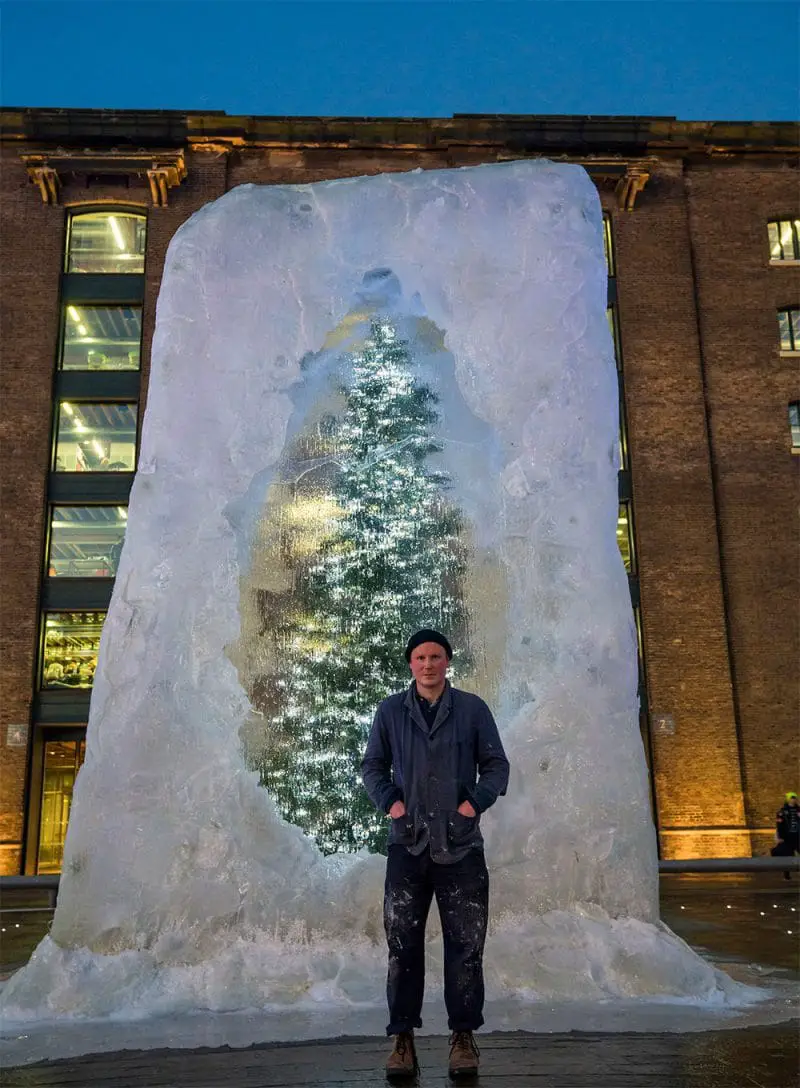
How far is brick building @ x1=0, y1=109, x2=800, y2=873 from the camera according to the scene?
19531mm

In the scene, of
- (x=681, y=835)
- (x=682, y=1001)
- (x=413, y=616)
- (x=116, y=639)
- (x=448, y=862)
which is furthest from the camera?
(x=681, y=835)

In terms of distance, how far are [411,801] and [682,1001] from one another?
2.11m

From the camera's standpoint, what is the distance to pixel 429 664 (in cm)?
382

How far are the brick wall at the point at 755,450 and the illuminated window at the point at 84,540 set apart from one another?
1328 centimetres

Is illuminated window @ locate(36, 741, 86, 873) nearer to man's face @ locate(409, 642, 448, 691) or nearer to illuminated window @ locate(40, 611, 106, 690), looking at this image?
illuminated window @ locate(40, 611, 106, 690)

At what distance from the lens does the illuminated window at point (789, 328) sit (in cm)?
2206

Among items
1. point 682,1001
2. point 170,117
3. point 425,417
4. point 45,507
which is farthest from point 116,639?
point 170,117

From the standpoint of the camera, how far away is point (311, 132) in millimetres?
21875

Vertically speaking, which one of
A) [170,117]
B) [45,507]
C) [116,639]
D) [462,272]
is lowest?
[116,639]

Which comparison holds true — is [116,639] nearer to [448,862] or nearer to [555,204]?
[448,862]

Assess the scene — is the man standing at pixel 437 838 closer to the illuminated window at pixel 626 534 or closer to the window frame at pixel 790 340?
the illuminated window at pixel 626 534

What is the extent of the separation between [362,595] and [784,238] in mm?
20017

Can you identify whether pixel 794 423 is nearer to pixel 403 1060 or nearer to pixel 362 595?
pixel 362 595

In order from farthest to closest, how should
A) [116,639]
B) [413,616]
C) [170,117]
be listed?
[170,117]
[413,616]
[116,639]
